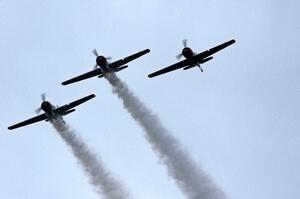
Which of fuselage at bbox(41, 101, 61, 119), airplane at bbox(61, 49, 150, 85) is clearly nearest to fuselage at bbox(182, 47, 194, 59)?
airplane at bbox(61, 49, 150, 85)

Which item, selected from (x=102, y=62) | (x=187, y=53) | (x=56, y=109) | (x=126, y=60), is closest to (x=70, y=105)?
(x=56, y=109)

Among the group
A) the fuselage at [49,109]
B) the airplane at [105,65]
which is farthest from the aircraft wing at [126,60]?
the fuselage at [49,109]

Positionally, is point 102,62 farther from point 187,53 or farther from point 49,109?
point 187,53

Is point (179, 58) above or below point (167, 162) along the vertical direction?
above

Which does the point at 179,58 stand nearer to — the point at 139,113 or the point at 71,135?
the point at 139,113

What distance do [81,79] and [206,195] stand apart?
75.6ft

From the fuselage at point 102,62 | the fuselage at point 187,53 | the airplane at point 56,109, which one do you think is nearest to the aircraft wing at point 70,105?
the airplane at point 56,109

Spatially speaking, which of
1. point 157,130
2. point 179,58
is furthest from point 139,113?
point 179,58

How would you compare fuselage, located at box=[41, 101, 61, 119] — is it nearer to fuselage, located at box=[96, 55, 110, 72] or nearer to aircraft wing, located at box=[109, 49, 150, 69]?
fuselage, located at box=[96, 55, 110, 72]

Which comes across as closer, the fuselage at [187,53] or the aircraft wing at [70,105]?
the fuselage at [187,53]

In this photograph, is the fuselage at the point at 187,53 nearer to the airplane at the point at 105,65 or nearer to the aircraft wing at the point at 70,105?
the airplane at the point at 105,65

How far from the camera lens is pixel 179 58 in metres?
92.0

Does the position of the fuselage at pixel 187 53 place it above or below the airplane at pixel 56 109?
below

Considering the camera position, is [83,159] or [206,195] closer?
[206,195]
